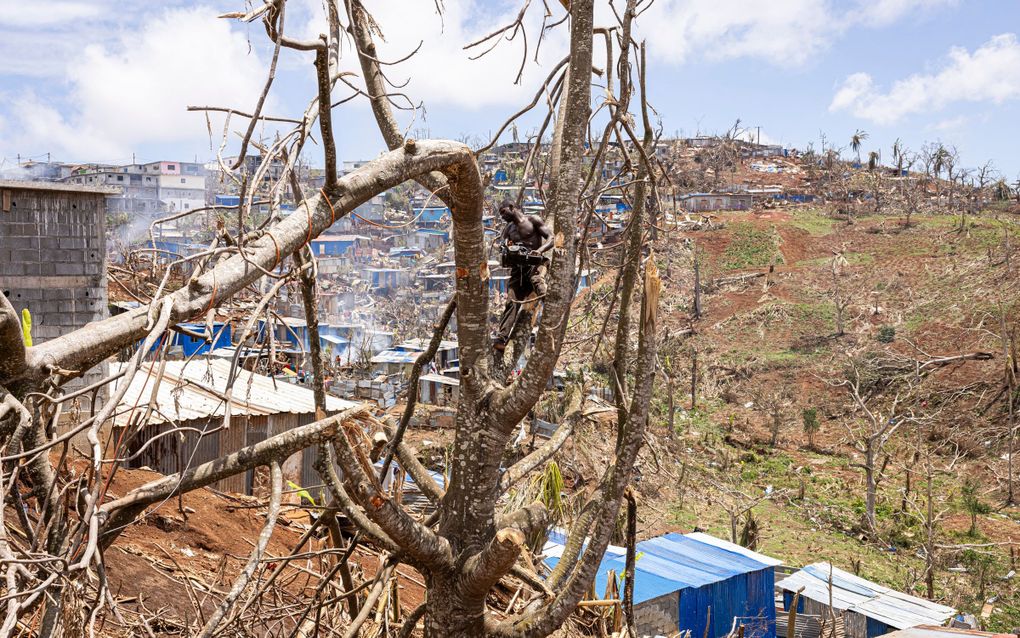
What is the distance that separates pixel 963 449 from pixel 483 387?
2223 centimetres

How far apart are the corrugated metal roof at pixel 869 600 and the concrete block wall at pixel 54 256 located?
8.87m

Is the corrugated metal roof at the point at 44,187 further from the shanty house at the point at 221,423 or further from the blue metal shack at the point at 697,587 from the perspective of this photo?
the blue metal shack at the point at 697,587

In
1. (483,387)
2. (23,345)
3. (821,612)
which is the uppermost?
(23,345)

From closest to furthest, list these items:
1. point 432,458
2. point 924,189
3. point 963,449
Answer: point 432,458 → point 963,449 → point 924,189

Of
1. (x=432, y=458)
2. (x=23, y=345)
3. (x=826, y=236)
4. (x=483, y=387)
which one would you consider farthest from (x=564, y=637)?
(x=826, y=236)

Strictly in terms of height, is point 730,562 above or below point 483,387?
below

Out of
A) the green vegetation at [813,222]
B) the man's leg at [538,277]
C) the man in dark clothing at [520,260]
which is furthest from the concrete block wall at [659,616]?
the green vegetation at [813,222]

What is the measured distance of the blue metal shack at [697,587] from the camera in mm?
10266

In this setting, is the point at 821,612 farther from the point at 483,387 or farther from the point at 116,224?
the point at 116,224

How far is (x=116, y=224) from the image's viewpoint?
36.7 metres

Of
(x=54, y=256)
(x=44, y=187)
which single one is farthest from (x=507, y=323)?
(x=54, y=256)

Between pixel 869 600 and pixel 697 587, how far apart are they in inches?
97.0

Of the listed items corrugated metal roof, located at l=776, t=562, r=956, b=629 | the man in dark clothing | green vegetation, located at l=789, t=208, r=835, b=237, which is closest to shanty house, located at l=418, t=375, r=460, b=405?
corrugated metal roof, located at l=776, t=562, r=956, b=629

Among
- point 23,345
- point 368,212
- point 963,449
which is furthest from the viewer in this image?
point 368,212
